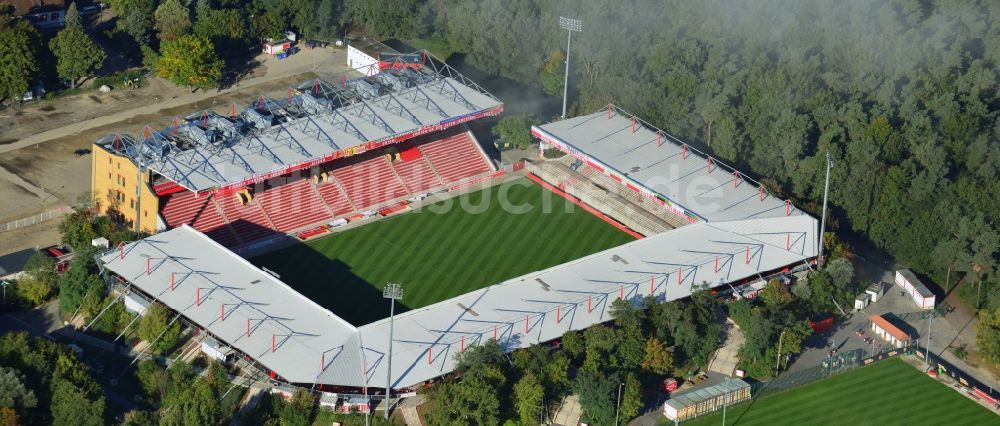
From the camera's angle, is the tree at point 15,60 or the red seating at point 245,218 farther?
the tree at point 15,60

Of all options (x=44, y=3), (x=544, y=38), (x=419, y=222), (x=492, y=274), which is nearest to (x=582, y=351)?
(x=492, y=274)

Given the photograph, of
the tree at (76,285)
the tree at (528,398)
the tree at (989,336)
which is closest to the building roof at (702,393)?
the tree at (528,398)

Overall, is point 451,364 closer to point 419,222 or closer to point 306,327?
point 306,327

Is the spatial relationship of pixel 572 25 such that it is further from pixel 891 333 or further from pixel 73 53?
pixel 73 53

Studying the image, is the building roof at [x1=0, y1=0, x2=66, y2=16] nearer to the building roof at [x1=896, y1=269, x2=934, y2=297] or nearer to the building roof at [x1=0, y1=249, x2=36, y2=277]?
the building roof at [x1=0, y1=249, x2=36, y2=277]

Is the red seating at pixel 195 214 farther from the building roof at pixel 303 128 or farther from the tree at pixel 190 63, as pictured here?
the tree at pixel 190 63

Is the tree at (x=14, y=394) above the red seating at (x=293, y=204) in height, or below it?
above
